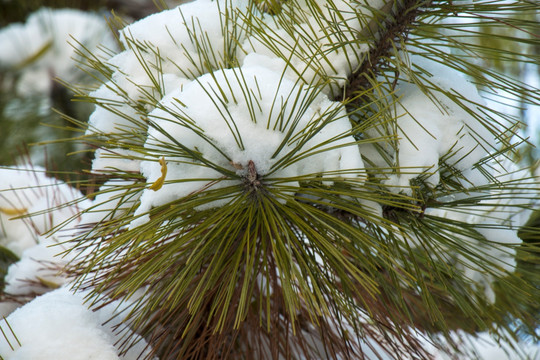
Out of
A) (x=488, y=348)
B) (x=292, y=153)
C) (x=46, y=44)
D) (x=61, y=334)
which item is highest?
(x=46, y=44)

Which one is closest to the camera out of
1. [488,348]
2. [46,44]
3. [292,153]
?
[292,153]

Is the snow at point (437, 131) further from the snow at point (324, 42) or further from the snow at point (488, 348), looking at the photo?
the snow at point (488, 348)

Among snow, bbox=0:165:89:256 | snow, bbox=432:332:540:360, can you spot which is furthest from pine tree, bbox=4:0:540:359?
snow, bbox=0:165:89:256

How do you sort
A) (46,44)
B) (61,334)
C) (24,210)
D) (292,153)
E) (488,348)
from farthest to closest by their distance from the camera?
(46,44) < (488,348) < (24,210) < (61,334) < (292,153)

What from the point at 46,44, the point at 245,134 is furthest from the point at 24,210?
the point at 46,44

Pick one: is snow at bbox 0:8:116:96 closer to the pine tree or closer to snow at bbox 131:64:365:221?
the pine tree

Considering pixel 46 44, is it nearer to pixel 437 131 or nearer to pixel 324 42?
pixel 324 42

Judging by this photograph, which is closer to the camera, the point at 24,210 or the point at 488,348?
the point at 24,210

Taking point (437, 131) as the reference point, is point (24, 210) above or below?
below
